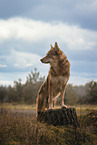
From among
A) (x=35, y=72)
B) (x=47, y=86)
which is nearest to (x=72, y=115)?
(x=47, y=86)

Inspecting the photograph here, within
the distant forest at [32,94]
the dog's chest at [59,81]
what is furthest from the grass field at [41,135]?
the distant forest at [32,94]

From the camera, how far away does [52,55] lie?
574cm

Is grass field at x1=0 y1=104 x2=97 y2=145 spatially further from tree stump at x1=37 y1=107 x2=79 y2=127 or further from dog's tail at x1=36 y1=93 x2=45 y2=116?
dog's tail at x1=36 y1=93 x2=45 y2=116

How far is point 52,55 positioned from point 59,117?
7.25ft

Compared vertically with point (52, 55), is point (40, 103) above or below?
below

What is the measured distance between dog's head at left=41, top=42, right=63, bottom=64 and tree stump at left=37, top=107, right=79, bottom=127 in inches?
69.3

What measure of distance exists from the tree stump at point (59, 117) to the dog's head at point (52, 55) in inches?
69.3

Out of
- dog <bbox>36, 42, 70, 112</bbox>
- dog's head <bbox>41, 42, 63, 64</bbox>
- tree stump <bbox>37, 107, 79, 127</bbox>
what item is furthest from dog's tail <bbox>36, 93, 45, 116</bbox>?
dog's head <bbox>41, 42, 63, 64</bbox>

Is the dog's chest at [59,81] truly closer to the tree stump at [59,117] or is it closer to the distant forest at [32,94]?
the tree stump at [59,117]

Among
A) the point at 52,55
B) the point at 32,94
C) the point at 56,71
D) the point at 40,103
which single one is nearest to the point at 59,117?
the point at 40,103

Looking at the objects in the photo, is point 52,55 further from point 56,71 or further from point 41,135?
point 41,135

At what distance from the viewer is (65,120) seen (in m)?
6.07

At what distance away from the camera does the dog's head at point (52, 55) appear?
572cm

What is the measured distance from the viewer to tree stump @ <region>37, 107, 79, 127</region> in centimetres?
595
